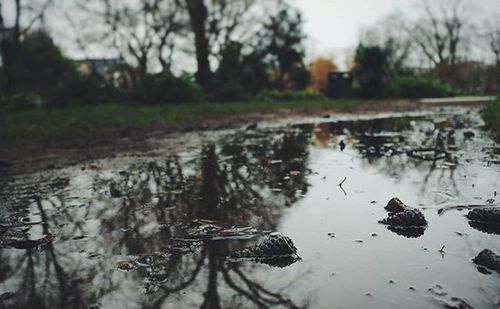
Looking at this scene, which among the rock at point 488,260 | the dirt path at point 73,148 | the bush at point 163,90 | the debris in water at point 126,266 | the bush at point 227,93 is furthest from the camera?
the bush at point 227,93

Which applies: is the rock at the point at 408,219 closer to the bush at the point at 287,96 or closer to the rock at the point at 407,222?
the rock at the point at 407,222

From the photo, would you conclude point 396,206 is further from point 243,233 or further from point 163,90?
point 163,90

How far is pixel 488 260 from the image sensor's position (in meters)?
1.77

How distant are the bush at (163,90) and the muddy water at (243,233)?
11.8 metres

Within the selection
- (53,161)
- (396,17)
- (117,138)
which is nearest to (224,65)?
(117,138)

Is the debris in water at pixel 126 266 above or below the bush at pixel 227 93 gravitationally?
below

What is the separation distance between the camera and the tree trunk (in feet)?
65.6

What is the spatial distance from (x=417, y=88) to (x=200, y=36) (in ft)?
41.4

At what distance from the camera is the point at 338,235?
221 cm

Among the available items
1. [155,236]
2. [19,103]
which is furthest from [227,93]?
[155,236]

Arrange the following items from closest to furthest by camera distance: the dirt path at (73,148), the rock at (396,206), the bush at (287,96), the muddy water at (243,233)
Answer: the muddy water at (243,233) < the rock at (396,206) < the dirt path at (73,148) < the bush at (287,96)

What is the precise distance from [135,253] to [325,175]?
84.0 inches

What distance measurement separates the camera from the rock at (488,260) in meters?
1.74

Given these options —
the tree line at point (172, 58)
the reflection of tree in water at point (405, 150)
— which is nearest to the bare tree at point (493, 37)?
the tree line at point (172, 58)
